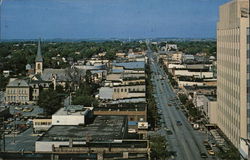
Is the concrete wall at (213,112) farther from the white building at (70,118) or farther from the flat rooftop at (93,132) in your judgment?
the white building at (70,118)

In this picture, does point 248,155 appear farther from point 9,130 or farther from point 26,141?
point 9,130

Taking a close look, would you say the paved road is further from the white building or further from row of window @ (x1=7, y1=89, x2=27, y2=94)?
row of window @ (x1=7, y1=89, x2=27, y2=94)

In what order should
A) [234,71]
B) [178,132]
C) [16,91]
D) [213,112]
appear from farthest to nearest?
[16,91]
[213,112]
[178,132]
[234,71]

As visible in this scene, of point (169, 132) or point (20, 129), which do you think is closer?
point (169, 132)

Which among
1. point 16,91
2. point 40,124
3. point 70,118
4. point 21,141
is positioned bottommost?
point 21,141

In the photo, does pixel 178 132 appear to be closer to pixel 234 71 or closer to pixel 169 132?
pixel 169 132

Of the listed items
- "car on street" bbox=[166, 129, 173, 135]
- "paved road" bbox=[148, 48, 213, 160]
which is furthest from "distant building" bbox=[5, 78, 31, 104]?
"car on street" bbox=[166, 129, 173, 135]

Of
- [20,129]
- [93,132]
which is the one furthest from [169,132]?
[20,129]
